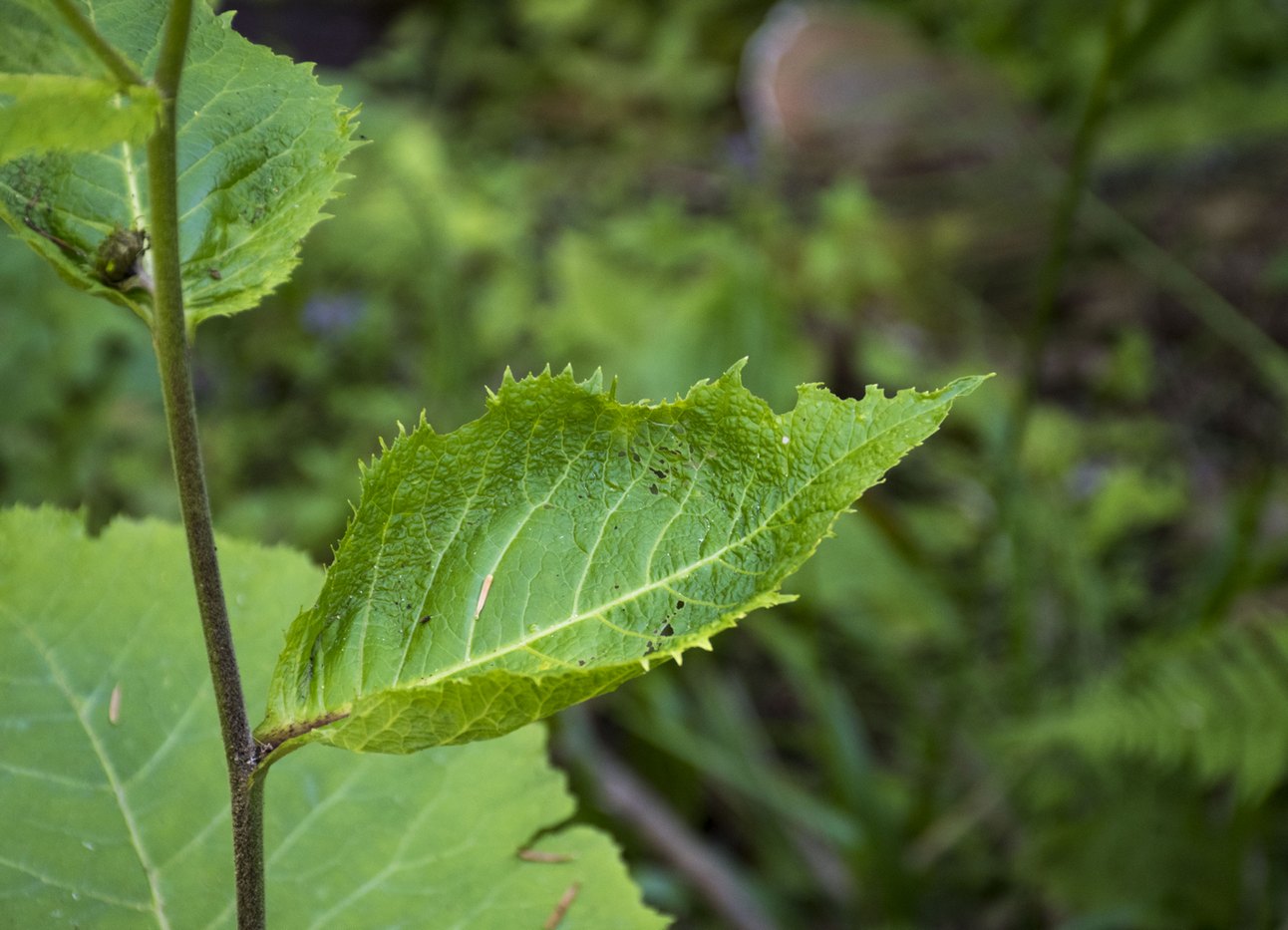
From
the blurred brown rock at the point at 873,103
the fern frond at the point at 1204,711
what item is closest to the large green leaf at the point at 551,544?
the fern frond at the point at 1204,711

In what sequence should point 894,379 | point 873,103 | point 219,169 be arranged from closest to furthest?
point 219,169 < point 894,379 < point 873,103

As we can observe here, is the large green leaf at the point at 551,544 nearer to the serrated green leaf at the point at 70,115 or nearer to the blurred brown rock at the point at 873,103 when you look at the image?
the serrated green leaf at the point at 70,115

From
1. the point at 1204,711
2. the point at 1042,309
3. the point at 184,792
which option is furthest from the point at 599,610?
the point at 1204,711

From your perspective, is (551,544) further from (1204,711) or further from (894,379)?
(894,379)

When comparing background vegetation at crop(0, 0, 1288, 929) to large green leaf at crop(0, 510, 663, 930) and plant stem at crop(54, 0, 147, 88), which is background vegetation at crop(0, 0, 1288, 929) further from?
plant stem at crop(54, 0, 147, 88)

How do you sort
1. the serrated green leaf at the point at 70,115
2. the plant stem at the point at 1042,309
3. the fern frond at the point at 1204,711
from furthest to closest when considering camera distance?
1. the fern frond at the point at 1204,711
2. the plant stem at the point at 1042,309
3. the serrated green leaf at the point at 70,115

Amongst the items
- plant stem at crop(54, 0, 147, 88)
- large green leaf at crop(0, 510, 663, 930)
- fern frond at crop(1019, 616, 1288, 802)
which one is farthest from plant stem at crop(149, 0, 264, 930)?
fern frond at crop(1019, 616, 1288, 802)
